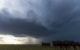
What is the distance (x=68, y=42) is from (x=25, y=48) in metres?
9.69

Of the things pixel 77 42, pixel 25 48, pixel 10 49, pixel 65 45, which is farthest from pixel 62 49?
pixel 10 49

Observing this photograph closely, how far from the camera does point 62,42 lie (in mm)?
34469

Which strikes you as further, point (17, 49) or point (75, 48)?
point (17, 49)

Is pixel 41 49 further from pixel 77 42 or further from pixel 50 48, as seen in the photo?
pixel 77 42

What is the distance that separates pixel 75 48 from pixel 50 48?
211 inches

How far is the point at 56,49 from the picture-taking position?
114ft

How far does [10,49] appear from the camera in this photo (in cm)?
3569

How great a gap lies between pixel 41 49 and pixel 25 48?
366 cm

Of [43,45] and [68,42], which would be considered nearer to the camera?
[68,42]

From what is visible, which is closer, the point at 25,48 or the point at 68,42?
the point at 68,42

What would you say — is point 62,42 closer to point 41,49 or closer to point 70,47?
point 70,47

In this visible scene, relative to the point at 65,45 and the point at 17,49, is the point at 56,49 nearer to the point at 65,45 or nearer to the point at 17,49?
the point at 65,45

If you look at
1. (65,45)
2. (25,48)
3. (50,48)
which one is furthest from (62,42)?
(25,48)

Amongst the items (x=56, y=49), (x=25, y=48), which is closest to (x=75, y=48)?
(x=56, y=49)
